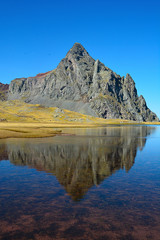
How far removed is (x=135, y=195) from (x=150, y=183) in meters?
4.33

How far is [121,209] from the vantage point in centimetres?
1328

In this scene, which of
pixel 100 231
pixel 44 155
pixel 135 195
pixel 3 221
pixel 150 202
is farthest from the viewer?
pixel 44 155

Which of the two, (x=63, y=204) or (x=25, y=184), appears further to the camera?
(x=25, y=184)

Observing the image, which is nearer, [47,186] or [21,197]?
[21,197]

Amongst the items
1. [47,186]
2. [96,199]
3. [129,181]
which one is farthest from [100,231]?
[129,181]

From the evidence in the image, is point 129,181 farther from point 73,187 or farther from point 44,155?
point 44,155

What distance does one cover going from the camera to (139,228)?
10.9 meters

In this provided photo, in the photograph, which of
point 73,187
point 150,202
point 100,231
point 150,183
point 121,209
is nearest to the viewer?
point 100,231

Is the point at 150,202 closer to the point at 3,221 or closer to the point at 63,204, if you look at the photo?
the point at 63,204

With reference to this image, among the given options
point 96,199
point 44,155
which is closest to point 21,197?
point 96,199

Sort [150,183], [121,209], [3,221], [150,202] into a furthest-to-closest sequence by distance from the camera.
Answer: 1. [150,183]
2. [150,202]
3. [121,209]
4. [3,221]

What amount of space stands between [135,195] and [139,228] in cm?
513

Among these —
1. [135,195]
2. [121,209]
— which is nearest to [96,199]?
[121,209]

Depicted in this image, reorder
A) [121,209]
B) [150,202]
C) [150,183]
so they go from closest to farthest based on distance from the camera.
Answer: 1. [121,209]
2. [150,202]
3. [150,183]
